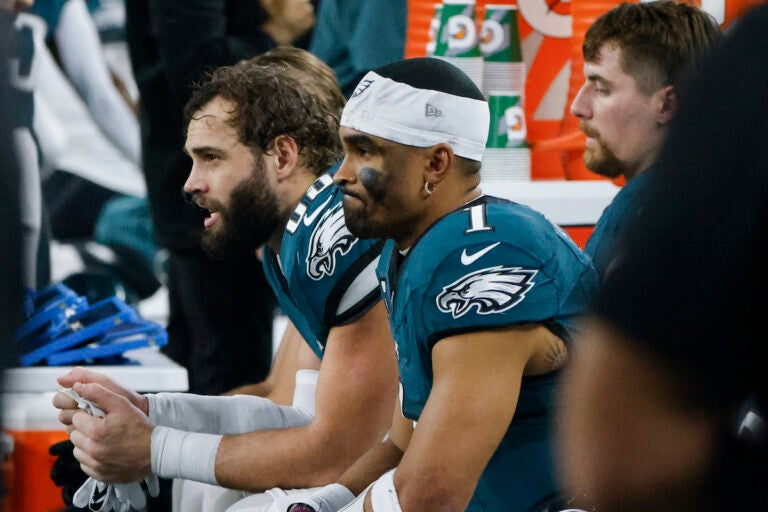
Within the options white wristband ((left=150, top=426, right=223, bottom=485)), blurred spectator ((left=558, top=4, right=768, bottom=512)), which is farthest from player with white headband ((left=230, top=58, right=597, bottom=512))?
blurred spectator ((left=558, top=4, right=768, bottom=512))

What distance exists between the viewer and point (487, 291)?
6.04 ft

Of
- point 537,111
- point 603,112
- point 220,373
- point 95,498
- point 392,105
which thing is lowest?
point 220,373

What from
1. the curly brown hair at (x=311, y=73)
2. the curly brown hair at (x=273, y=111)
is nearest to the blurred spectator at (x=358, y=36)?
the curly brown hair at (x=311, y=73)

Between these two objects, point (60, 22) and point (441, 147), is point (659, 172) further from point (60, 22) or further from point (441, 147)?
point (60, 22)

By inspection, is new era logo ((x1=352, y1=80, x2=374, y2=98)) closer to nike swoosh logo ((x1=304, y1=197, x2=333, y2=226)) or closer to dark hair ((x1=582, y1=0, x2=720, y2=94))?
nike swoosh logo ((x1=304, y1=197, x2=333, y2=226))

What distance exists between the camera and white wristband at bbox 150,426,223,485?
92.2 inches

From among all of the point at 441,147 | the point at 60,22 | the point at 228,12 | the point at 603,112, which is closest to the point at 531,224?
the point at 441,147

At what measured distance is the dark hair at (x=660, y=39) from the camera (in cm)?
263

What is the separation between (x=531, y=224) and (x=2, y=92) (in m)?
1.13

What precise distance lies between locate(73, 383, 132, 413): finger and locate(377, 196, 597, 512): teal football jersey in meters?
0.62

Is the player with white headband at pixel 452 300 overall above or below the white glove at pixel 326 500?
above

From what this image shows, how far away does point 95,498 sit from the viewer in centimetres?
241

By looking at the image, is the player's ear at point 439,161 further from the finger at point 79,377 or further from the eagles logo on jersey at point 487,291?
the finger at point 79,377

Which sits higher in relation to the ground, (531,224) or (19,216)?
(19,216)
